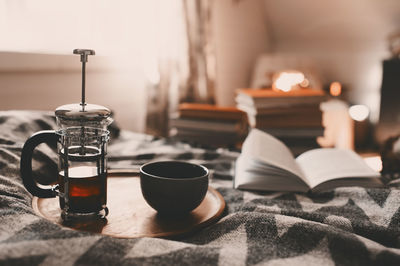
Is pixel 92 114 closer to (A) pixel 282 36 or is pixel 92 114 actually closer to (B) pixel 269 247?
(B) pixel 269 247

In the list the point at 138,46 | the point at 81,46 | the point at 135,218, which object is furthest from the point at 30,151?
the point at 138,46

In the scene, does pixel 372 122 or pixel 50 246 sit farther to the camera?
pixel 372 122

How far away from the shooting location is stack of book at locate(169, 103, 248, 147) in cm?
141

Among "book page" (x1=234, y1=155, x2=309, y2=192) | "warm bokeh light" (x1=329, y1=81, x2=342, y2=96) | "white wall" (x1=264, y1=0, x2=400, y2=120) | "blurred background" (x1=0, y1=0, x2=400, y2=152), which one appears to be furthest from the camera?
"warm bokeh light" (x1=329, y1=81, x2=342, y2=96)

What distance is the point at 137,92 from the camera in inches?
77.6

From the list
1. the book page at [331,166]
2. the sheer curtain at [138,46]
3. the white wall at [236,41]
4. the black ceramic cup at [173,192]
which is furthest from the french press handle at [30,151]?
the white wall at [236,41]

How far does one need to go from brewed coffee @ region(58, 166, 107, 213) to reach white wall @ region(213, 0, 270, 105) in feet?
6.61

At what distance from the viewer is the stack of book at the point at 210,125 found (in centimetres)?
141

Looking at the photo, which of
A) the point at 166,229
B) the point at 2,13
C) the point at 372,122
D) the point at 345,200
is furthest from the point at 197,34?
the point at 166,229

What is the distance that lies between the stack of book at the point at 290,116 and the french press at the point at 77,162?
34.2 inches

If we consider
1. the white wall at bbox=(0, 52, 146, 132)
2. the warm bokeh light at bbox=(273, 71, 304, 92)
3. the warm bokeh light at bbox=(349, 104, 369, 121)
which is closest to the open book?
the white wall at bbox=(0, 52, 146, 132)

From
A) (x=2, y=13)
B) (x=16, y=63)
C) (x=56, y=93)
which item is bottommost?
(x=56, y=93)

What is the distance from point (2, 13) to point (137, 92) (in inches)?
28.7

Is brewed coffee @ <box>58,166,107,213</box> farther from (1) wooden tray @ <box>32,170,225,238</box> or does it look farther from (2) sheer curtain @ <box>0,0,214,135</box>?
(2) sheer curtain @ <box>0,0,214,135</box>
